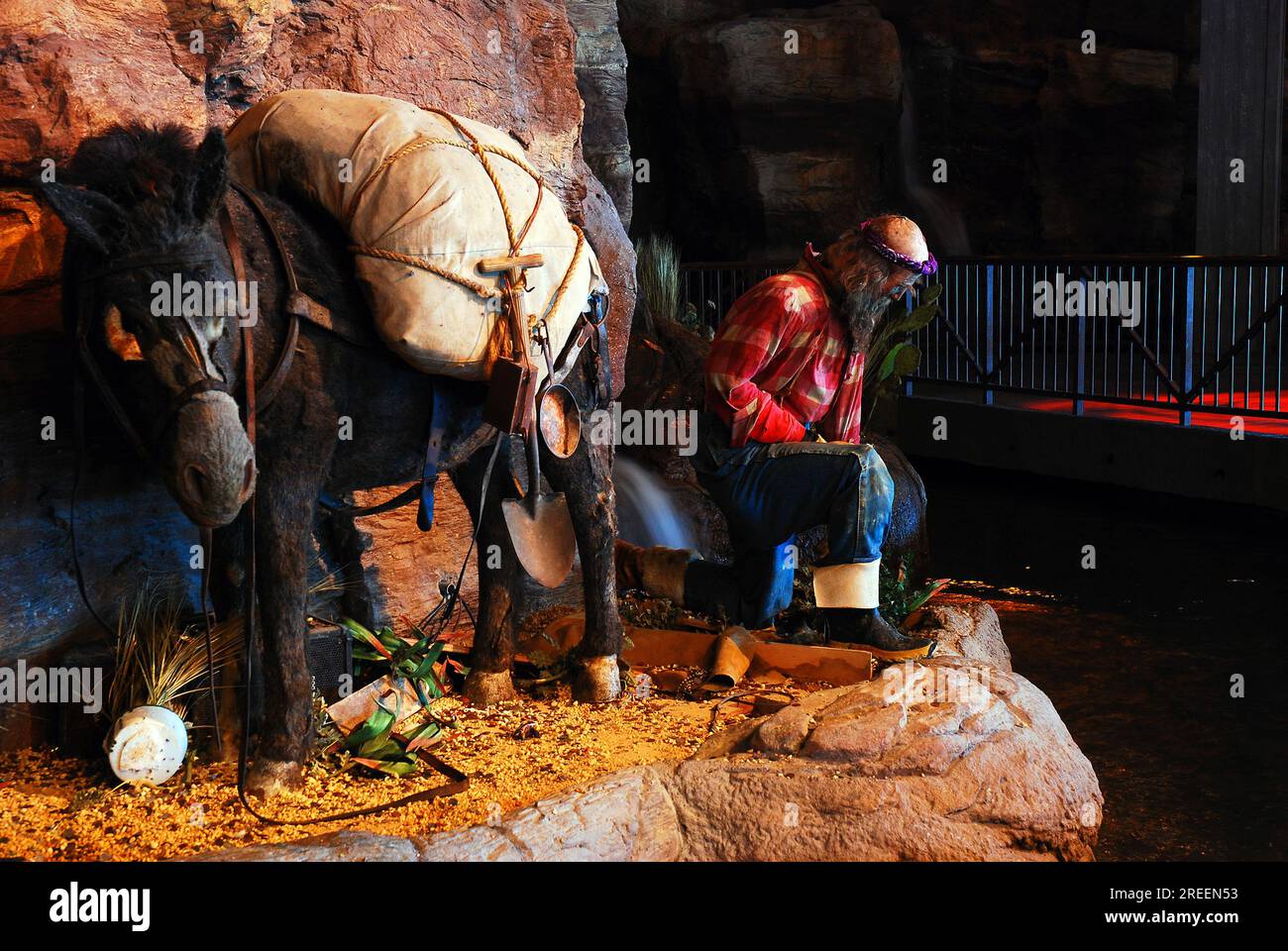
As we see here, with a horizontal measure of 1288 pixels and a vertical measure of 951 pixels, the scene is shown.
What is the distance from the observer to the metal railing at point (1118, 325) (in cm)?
989

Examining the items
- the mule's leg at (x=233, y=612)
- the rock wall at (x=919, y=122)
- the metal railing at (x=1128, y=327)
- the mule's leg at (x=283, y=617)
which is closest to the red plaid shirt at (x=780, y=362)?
the mule's leg at (x=283, y=617)

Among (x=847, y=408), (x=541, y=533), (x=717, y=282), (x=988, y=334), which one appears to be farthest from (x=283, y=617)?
(x=717, y=282)

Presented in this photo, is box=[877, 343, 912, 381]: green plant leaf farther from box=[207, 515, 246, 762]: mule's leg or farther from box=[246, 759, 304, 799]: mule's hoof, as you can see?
box=[246, 759, 304, 799]: mule's hoof

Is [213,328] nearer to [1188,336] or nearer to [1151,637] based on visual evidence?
[1151,637]

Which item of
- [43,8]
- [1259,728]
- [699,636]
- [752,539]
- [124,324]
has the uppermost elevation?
[43,8]

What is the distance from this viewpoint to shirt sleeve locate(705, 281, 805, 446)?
16.2 ft

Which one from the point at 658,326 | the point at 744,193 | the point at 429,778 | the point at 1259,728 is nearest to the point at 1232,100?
the point at 744,193

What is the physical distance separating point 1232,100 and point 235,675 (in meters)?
11.0

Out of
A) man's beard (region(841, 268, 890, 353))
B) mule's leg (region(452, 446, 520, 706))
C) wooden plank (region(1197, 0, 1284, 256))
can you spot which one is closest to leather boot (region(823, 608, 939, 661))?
man's beard (region(841, 268, 890, 353))

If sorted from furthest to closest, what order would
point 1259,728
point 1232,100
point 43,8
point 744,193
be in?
point 744,193
point 1232,100
point 1259,728
point 43,8

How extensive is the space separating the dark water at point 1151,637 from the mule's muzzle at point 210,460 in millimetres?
2857

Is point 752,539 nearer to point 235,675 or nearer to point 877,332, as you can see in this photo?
point 235,675

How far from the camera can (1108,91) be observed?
16.2 metres

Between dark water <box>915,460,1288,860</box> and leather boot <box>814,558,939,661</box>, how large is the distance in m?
0.85
